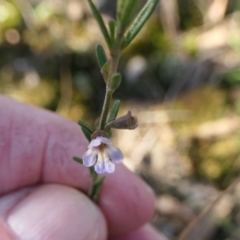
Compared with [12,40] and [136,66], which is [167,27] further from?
[12,40]

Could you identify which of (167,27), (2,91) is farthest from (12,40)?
(167,27)

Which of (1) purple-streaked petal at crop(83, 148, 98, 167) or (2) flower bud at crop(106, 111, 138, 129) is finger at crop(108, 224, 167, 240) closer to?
(1) purple-streaked petal at crop(83, 148, 98, 167)

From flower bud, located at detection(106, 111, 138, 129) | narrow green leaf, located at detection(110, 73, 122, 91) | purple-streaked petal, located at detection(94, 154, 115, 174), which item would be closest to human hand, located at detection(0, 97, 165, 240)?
purple-streaked petal, located at detection(94, 154, 115, 174)

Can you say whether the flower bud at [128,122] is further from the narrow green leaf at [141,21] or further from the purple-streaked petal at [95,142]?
the narrow green leaf at [141,21]

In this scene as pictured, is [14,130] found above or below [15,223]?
above

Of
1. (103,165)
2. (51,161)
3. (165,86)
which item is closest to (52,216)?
(51,161)

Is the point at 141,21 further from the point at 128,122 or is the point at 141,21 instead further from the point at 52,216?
the point at 52,216
